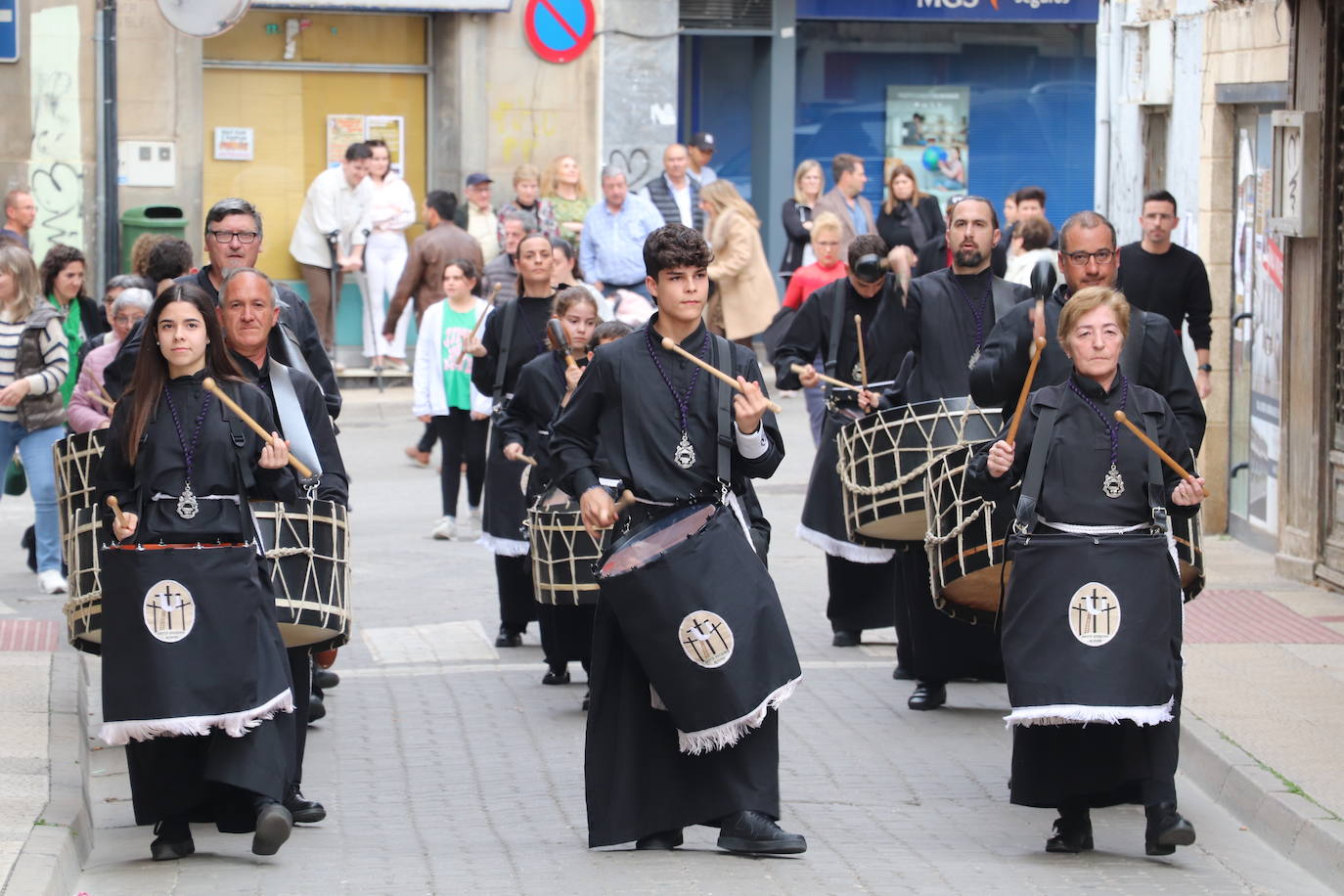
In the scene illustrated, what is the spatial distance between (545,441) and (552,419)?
0.14 metres

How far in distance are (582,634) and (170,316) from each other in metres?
3.30

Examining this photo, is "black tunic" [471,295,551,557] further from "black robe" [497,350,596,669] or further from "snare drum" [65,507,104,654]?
"snare drum" [65,507,104,654]

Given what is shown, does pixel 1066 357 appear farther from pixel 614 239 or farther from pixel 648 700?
pixel 614 239

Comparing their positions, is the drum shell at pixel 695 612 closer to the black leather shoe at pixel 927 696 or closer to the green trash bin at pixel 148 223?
the black leather shoe at pixel 927 696

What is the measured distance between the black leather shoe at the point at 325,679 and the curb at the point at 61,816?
965 millimetres

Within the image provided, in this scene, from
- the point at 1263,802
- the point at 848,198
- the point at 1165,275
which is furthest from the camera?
the point at 848,198

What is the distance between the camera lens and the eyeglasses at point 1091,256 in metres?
7.99

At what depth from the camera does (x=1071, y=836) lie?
23.2 feet

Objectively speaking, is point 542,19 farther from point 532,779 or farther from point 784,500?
point 532,779

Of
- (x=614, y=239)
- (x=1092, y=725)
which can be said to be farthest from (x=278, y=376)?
(x=614, y=239)

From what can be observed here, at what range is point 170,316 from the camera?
671 cm

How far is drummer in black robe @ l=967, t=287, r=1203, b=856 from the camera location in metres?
6.82

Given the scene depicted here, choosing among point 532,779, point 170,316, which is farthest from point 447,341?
point 170,316

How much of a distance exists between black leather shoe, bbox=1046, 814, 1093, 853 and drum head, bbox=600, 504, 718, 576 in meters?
1.50
